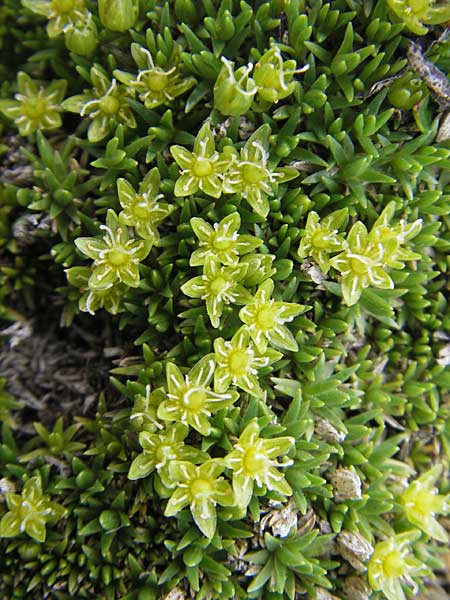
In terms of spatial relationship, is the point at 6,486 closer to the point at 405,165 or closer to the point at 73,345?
the point at 73,345

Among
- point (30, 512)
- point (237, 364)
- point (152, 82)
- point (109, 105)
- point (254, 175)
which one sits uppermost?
point (152, 82)

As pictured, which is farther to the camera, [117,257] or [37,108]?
[37,108]

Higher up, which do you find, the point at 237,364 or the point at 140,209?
the point at 140,209

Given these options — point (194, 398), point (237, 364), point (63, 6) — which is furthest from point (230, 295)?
point (63, 6)

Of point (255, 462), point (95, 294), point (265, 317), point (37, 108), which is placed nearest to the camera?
point (255, 462)

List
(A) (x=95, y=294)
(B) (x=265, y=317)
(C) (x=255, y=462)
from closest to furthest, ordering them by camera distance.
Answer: (C) (x=255, y=462), (B) (x=265, y=317), (A) (x=95, y=294)

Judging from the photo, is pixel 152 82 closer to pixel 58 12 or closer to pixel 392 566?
pixel 58 12
